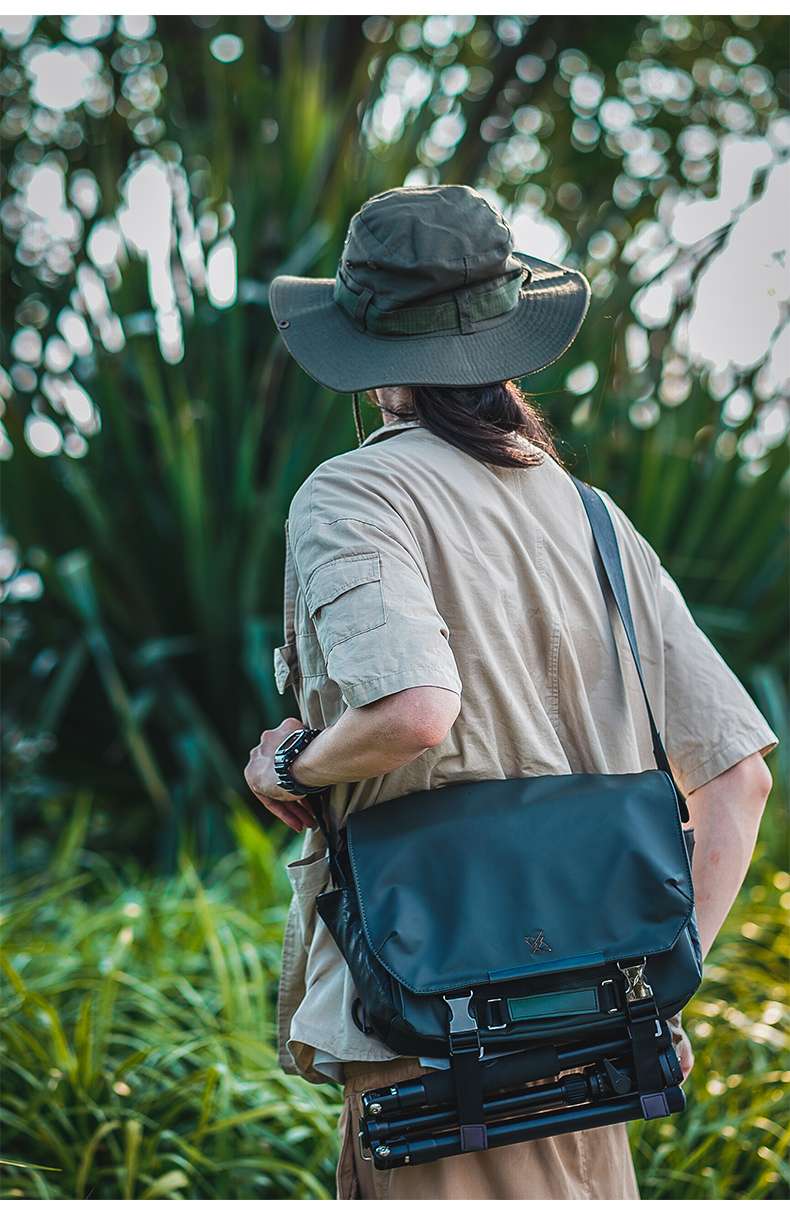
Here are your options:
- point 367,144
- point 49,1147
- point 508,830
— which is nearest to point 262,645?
point 49,1147

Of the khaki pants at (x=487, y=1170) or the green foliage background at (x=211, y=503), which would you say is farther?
the green foliage background at (x=211, y=503)

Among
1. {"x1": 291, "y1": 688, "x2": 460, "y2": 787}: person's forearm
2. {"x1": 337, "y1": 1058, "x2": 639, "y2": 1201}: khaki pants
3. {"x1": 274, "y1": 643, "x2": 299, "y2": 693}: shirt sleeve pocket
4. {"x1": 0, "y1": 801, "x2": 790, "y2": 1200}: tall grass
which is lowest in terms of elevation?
{"x1": 0, "y1": 801, "x2": 790, "y2": 1200}: tall grass

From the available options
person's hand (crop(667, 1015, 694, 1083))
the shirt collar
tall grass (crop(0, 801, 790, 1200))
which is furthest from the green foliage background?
the shirt collar

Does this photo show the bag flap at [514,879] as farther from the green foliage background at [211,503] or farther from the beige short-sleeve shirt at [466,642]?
the green foliage background at [211,503]

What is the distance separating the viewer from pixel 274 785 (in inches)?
59.4

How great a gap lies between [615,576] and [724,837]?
0.39 m

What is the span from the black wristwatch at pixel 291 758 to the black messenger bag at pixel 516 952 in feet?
0.27

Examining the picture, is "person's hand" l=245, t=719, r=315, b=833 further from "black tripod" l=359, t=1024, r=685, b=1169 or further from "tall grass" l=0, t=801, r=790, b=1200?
"tall grass" l=0, t=801, r=790, b=1200

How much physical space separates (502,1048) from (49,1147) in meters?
1.47

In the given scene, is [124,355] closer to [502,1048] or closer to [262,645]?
[262,645]

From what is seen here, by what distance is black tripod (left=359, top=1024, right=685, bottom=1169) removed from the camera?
1368 millimetres

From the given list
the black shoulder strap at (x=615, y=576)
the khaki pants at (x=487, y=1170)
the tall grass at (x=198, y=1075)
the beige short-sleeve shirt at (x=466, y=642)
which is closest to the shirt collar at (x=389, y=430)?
the beige short-sleeve shirt at (x=466, y=642)

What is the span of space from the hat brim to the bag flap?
514 mm

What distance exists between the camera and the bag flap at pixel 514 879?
1.39 metres
